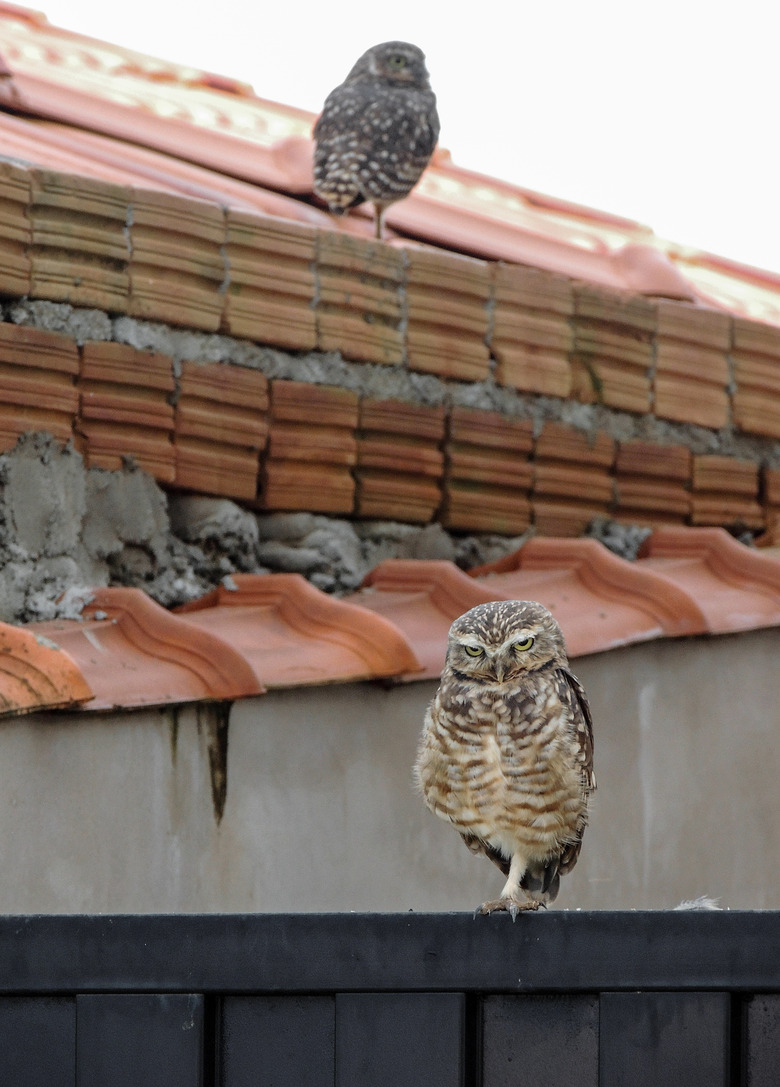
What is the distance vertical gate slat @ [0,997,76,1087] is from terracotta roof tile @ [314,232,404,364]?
2.59 m

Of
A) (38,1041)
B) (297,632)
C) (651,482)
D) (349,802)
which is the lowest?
(38,1041)

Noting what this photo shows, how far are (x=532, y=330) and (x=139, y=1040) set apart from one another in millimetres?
3205

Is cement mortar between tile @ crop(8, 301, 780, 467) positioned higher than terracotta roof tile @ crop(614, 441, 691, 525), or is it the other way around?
cement mortar between tile @ crop(8, 301, 780, 467)

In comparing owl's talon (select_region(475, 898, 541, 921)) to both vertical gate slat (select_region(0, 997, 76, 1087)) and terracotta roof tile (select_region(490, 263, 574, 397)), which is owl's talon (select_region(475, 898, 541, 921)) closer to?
vertical gate slat (select_region(0, 997, 76, 1087))

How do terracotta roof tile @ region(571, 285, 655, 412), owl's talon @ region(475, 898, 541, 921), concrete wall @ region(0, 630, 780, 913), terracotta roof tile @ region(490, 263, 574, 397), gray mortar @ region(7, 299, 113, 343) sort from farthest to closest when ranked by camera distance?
terracotta roof tile @ region(571, 285, 655, 412), terracotta roof tile @ region(490, 263, 574, 397), gray mortar @ region(7, 299, 113, 343), concrete wall @ region(0, 630, 780, 913), owl's talon @ region(475, 898, 541, 921)

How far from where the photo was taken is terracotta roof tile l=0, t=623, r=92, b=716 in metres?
3.04

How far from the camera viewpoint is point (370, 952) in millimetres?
2055

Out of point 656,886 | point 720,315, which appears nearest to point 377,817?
point 656,886

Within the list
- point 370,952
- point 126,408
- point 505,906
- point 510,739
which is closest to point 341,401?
point 126,408

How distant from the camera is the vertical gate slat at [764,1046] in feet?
6.47

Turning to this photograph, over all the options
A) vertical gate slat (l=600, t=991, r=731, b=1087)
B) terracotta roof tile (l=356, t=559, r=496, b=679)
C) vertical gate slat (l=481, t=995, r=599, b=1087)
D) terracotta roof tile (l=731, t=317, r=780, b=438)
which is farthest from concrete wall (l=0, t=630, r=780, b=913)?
vertical gate slat (l=600, t=991, r=731, b=1087)

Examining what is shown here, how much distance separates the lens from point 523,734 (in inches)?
115

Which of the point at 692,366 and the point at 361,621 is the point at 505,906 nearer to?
the point at 361,621

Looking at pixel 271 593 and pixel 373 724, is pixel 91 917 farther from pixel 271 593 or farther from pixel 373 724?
pixel 271 593
